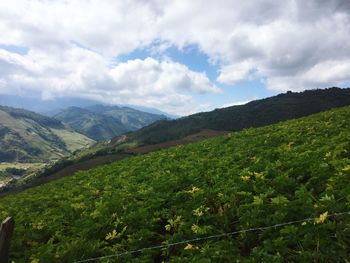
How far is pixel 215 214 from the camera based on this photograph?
42.0ft

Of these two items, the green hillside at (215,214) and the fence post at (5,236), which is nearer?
the green hillside at (215,214)

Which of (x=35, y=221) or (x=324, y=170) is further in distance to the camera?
(x=35, y=221)

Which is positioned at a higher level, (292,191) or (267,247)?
(292,191)

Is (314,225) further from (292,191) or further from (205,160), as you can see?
(205,160)

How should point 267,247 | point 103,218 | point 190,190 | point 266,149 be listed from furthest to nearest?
point 266,149, point 190,190, point 103,218, point 267,247

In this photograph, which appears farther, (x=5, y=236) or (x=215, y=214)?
(x=215, y=214)

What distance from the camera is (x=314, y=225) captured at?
982 cm

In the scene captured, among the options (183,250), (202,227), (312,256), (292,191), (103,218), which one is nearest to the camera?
(312,256)

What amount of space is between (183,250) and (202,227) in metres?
1.37

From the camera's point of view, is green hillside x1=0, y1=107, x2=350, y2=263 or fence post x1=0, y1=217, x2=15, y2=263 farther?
fence post x1=0, y1=217, x2=15, y2=263

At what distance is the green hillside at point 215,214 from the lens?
32.1 feet

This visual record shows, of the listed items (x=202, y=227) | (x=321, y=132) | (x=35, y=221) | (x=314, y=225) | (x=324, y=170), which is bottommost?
(x=35, y=221)

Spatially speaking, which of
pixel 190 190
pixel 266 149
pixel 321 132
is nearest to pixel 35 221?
pixel 190 190

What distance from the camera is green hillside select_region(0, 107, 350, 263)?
385 inches
